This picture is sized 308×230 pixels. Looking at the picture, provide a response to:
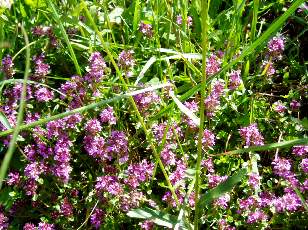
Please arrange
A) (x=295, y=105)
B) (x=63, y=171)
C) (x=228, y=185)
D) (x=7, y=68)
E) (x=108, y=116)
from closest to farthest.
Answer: (x=228, y=185) → (x=63, y=171) → (x=108, y=116) → (x=7, y=68) → (x=295, y=105)

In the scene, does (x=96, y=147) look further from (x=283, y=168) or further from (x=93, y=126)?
(x=283, y=168)

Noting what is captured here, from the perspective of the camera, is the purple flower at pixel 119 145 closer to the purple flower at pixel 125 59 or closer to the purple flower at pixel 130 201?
the purple flower at pixel 130 201

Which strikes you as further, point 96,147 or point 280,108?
point 280,108

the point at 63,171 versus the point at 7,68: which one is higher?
the point at 7,68

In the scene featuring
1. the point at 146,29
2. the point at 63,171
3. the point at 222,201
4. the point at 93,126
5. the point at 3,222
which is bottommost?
the point at 3,222

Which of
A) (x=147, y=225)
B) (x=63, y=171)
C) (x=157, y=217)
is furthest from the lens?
(x=63, y=171)

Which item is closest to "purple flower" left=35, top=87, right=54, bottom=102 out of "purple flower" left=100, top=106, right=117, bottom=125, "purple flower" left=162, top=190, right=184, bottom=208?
"purple flower" left=100, top=106, right=117, bottom=125

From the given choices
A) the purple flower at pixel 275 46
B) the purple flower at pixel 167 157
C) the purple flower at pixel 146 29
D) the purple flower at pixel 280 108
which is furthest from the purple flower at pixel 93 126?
the purple flower at pixel 275 46

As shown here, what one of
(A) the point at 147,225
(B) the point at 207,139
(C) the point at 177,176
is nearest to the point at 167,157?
(C) the point at 177,176

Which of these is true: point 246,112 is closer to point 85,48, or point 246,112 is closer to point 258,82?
point 258,82
